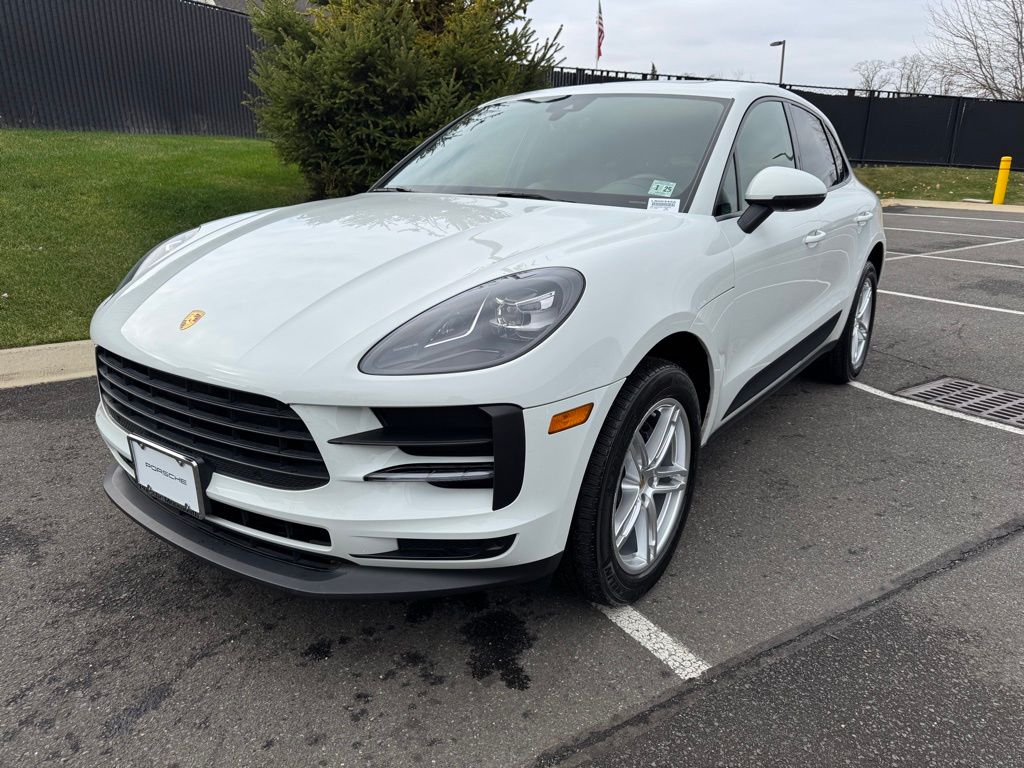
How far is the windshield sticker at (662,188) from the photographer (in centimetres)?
277

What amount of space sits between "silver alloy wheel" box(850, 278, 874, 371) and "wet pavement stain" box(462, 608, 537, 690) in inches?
121

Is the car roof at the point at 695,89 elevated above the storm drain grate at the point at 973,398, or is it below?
above

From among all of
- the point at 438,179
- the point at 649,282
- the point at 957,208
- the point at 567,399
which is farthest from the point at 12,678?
the point at 957,208

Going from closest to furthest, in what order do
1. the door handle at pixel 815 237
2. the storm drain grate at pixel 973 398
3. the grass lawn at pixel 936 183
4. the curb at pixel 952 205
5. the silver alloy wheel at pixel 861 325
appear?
1. the door handle at pixel 815 237
2. the storm drain grate at pixel 973 398
3. the silver alloy wheel at pixel 861 325
4. the curb at pixel 952 205
5. the grass lawn at pixel 936 183

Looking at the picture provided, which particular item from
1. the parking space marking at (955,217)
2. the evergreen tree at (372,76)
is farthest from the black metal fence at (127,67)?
the parking space marking at (955,217)

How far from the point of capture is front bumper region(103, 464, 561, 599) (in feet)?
6.24

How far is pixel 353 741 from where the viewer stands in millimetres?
1901

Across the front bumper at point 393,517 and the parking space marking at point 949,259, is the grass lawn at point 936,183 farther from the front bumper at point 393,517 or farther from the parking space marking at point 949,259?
the front bumper at point 393,517

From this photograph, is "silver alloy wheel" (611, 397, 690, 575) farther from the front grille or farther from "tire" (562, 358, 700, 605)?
the front grille

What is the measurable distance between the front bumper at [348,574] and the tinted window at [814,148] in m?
2.73

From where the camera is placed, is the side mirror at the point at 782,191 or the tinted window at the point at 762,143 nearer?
the side mirror at the point at 782,191

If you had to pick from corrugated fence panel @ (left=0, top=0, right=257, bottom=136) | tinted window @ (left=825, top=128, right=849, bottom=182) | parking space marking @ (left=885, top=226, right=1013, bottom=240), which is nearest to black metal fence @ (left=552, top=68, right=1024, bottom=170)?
parking space marking @ (left=885, top=226, right=1013, bottom=240)

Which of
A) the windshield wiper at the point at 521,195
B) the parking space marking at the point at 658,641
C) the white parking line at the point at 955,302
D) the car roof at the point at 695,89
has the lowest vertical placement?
the white parking line at the point at 955,302

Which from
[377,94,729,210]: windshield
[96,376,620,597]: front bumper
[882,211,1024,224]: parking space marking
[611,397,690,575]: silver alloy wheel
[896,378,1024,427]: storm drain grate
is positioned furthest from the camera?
[882,211,1024,224]: parking space marking
